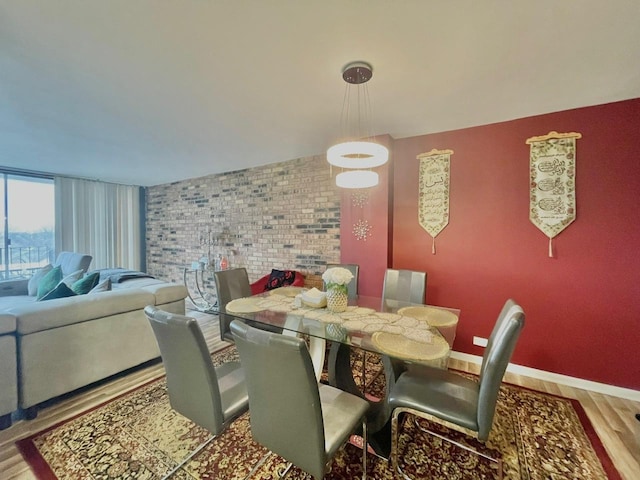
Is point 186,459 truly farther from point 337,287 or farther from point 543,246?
point 543,246

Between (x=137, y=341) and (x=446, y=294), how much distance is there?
314 centimetres

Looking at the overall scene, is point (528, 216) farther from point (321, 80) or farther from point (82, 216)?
point (82, 216)

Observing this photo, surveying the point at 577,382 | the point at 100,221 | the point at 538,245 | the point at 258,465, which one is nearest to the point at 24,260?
the point at 100,221

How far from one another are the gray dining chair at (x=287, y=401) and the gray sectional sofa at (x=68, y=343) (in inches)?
73.8

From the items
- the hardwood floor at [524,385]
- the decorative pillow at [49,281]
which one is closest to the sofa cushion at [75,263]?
the decorative pillow at [49,281]

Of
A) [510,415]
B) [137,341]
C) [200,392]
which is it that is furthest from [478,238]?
[137,341]

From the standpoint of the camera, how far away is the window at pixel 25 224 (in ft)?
14.8

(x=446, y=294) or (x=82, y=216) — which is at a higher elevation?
(x=82, y=216)

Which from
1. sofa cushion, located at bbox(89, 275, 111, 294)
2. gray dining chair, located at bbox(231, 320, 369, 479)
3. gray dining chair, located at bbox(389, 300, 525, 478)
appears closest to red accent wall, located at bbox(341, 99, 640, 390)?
gray dining chair, located at bbox(389, 300, 525, 478)

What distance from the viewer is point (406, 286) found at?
2555 millimetres

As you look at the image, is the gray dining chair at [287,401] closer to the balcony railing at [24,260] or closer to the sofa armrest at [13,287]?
the sofa armrest at [13,287]

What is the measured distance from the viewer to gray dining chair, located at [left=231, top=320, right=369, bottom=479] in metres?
0.99

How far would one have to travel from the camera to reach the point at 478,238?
2.81m

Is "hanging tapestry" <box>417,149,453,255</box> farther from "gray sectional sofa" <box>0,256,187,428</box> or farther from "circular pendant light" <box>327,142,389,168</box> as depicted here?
"gray sectional sofa" <box>0,256,187,428</box>
